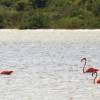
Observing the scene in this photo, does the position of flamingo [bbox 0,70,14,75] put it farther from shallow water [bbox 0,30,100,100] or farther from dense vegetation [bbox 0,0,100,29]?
dense vegetation [bbox 0,0,100,29]

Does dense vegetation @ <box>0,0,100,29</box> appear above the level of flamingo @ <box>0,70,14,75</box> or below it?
below

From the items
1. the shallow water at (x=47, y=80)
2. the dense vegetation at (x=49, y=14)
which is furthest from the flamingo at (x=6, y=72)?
the dense vegetation at (x=49, y=14)

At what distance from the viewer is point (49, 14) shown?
217 ft

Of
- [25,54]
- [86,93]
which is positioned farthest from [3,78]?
[25,54]

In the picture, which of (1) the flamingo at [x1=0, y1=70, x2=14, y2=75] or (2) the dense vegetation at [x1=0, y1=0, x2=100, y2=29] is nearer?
(1) the flamingo at [x1=0, y1=70, x2=14, y2=75]

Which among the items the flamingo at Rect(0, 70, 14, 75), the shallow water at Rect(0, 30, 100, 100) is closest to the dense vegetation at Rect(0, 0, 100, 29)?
the shallow water at Rect(0, 30, 100, 100)

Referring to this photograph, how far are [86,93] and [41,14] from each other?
4814 cm

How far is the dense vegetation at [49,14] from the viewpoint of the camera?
207 feet

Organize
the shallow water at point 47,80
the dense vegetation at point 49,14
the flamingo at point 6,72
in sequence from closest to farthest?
the shallow water at point 47,80 < the flamingo at point 6,72 < the dense vegetation at point 49,14

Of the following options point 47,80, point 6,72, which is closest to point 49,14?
point 6,72

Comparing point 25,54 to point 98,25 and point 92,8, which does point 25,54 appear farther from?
point 92,8

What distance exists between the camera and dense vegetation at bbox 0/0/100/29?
63156mm

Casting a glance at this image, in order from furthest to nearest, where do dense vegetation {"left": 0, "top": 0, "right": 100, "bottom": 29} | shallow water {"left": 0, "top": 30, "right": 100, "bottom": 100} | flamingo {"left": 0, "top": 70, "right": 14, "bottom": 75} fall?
1. dense vegetation {"left": 0, "top": 0, "right": 100, "bottom": 29}
2. flamingo {"left": 0, "top": 70, "right": 14, "bottom": 75}
3. shallow water {"left": 0, "top": 30, "right": 100, "bottom": 100}

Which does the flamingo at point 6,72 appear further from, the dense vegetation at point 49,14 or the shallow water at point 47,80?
the dense vegetation at point 49,14
